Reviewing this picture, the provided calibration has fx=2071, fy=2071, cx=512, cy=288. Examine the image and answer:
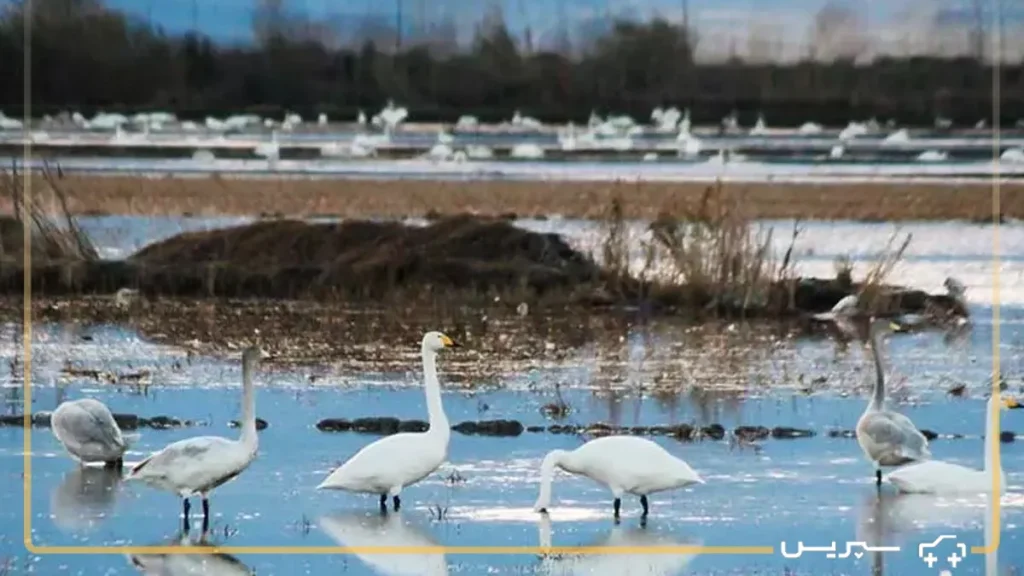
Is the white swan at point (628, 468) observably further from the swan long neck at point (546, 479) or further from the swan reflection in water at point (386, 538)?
the swan reflection in water at point (386, 538)

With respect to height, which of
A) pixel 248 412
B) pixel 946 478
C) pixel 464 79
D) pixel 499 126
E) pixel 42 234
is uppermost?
pixel 464 79

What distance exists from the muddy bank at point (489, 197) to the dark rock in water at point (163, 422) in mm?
5669

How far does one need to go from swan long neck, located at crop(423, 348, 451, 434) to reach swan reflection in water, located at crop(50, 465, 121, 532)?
4.26 feet

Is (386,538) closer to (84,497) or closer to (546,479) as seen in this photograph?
(546,479)

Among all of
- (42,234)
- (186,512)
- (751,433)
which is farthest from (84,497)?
(42,234)

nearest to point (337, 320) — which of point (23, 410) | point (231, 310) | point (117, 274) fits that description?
point (231, 310)

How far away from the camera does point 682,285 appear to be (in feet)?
42.1

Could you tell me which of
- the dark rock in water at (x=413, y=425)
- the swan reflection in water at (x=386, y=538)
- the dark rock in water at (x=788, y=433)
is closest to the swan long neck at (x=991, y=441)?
the dark rock in water at (x=788, y=433)

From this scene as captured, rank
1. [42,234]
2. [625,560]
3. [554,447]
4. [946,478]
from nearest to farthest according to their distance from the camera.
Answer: [625,560]
[946,478]
[554,447]
[42,234]

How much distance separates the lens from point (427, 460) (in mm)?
8086

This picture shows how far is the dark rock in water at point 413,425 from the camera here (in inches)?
381

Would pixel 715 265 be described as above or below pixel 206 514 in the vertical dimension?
above

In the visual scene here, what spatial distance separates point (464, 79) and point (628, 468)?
752cm

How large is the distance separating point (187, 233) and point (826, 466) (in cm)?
665
